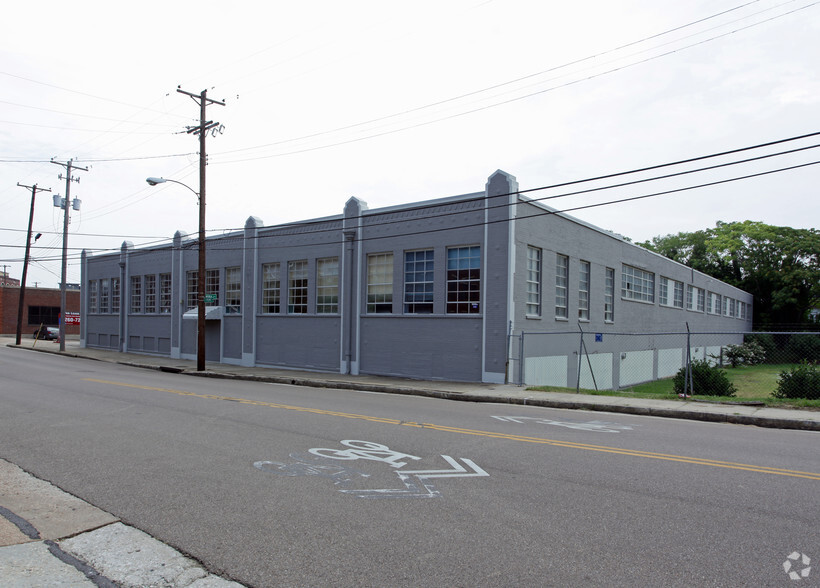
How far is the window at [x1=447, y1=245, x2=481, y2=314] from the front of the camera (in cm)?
1948

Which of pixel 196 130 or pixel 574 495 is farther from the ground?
pixel 196 130

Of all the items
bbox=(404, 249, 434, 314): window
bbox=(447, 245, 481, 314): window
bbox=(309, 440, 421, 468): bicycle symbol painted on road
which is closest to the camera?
bbox=(309, 440, 421, 468): bicycle symbol painted on road

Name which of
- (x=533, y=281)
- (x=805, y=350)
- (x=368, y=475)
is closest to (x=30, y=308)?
(x=533, y=281)

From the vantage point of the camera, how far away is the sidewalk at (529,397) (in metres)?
11.7

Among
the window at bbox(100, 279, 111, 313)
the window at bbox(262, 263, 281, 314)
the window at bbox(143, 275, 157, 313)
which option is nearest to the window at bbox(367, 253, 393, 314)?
the window at bbox(262, 263, 281, 314)

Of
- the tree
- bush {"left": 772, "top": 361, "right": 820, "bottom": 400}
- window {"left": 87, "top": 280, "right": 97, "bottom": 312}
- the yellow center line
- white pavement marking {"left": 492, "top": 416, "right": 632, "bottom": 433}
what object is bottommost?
white pavement marking {"left": 492, "top": 416, "right": 632, "bottom": 433}

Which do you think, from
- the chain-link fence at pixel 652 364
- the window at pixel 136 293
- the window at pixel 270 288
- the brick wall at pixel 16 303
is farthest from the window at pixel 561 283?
the brick wall at pixel 16 303

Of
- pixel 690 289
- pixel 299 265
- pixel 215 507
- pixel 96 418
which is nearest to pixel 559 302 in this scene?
pixel 299 265

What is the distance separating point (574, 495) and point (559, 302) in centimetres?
1670

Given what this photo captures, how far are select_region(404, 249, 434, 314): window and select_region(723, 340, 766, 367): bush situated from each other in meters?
29.1

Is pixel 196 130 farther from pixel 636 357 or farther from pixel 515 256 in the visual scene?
pixel 636 357

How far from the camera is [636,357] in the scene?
97.8 feet

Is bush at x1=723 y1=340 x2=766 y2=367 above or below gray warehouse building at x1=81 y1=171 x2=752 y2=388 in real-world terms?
below

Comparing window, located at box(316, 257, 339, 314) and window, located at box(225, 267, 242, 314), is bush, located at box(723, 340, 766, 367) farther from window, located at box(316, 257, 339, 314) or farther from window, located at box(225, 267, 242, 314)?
window, located at box(225, 267, 242, 314)
